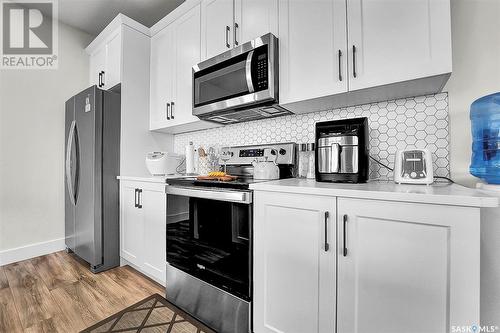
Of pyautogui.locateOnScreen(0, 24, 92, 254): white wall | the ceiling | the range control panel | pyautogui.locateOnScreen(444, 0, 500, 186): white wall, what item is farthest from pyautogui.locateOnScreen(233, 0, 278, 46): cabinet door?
pyautogui.locateOnScreen(0, 24, 92, 254): white wall

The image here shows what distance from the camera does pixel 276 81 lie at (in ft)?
4.99

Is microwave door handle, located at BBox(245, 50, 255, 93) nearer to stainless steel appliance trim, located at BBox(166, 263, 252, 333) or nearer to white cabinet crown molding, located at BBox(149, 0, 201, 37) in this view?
white cabinet crown molding, located at BBox(149, 0, 201, 37)

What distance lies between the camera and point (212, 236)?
1.44m

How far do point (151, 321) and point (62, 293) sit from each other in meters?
0.93

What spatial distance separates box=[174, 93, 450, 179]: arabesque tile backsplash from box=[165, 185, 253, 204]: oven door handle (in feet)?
2.49

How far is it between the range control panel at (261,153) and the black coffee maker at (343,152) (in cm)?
36

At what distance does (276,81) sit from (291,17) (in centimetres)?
40

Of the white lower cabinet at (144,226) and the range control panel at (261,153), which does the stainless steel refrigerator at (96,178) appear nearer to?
the white lower cabinet at (144,226)

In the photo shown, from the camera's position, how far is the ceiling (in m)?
2.41

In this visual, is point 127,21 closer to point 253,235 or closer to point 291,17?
point 291,17

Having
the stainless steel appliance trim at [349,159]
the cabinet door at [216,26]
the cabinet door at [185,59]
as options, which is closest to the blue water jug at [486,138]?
the stainless steel appliance trim at [349,159]

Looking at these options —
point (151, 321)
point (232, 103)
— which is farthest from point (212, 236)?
point (232, 103)

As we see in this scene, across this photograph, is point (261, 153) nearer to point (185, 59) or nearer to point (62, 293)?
point (185, 59)

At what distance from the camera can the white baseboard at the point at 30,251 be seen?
91.8 inches
